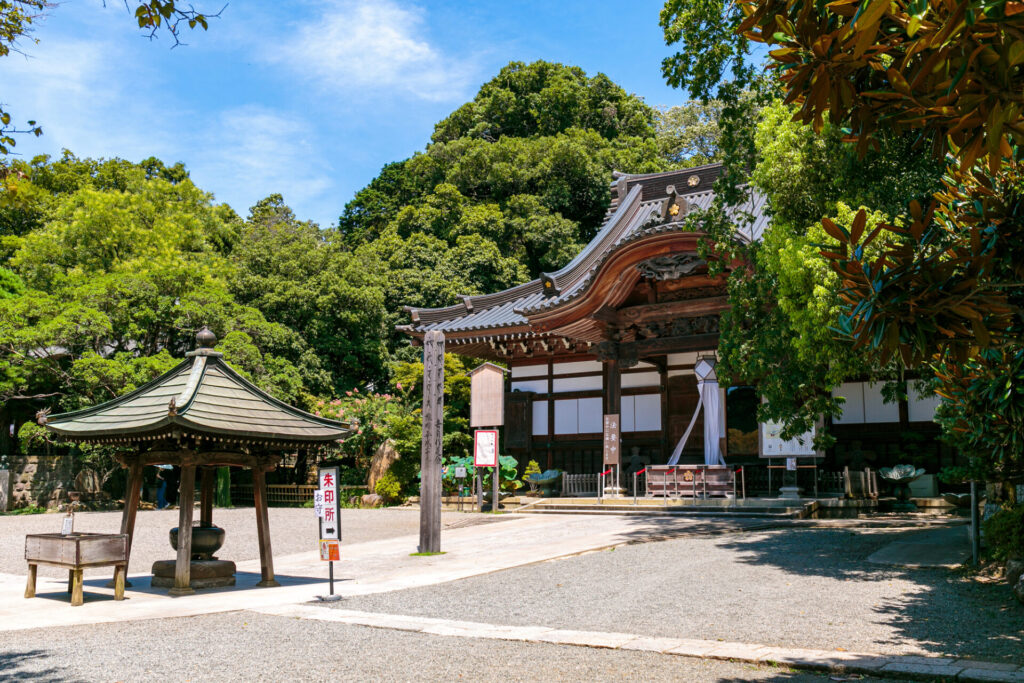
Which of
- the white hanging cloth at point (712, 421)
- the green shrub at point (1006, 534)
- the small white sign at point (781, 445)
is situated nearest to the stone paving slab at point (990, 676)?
the green shrub at point (1006, 534)

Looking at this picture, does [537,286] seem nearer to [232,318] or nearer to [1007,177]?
[232,318]

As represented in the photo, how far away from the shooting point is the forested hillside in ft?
68.7

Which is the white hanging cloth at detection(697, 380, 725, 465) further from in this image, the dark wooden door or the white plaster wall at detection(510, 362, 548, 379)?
the white plaster wall at detection(510, 362, 548, 379)

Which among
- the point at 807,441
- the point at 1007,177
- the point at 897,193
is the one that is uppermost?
the point at 897,193

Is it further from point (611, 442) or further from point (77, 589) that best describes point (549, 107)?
point (77, 589)

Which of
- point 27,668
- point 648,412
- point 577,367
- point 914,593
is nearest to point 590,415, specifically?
point 577,367

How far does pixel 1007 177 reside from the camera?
5012mm

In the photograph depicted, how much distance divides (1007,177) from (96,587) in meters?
10.4

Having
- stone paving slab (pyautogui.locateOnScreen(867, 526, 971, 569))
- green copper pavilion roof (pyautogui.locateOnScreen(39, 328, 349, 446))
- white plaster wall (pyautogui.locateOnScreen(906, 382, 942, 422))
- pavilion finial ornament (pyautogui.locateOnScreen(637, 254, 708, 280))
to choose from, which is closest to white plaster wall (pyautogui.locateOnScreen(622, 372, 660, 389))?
pavilion finial ornament (pyautogui.locateOnScreen(637, 254, 708, 280))

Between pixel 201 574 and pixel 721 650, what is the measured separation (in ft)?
21.4

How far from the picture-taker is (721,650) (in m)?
5.83

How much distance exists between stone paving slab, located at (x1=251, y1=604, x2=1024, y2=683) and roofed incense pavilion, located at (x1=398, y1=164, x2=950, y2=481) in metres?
10.6

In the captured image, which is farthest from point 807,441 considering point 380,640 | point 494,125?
point 494,125

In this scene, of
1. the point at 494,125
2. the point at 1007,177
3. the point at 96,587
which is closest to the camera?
the point at 1007,177
